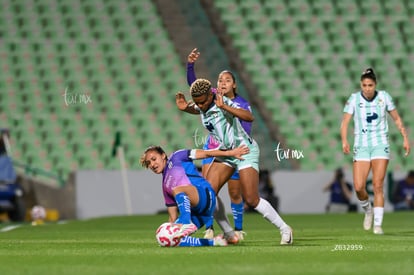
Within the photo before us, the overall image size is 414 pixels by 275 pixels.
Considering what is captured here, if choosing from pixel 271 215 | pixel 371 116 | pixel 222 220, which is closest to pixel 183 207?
pixel 222 220

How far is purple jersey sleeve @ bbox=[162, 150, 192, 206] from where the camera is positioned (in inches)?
399

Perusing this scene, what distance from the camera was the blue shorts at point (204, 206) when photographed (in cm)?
Result: 1022

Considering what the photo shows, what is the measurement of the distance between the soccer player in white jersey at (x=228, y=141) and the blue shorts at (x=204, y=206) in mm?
288

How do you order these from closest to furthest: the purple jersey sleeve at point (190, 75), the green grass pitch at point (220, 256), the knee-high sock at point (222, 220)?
the green grass pitch at point (220, 256) → the knee-high sock at point (222, 220) → the purple jersey sleeve at point (190, 75)

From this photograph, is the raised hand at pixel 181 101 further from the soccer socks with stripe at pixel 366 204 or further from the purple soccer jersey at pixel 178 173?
the soccer socks with stripe at pixel 366 204

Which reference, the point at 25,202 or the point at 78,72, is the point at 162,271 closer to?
the point at 25,202

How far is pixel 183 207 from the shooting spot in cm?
990

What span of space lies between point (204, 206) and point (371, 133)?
3.40 meters

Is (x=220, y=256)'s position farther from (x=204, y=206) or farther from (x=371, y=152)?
A: (x=371, y=152)

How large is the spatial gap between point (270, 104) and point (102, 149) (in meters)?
4.19

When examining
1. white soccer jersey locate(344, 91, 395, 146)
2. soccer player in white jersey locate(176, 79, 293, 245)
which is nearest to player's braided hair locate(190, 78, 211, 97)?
soccer player in white jersey locate(176, 79, 293, 245)

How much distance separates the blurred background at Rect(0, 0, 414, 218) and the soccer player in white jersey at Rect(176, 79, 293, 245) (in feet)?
38.9

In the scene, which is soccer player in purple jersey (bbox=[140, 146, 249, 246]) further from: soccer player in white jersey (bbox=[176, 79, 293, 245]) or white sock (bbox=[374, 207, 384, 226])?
white sock (bbox=[374, 207, 384, 226])

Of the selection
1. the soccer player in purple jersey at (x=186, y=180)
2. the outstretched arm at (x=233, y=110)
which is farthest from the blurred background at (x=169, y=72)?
the outstretched arm at (x=233, y=110)
